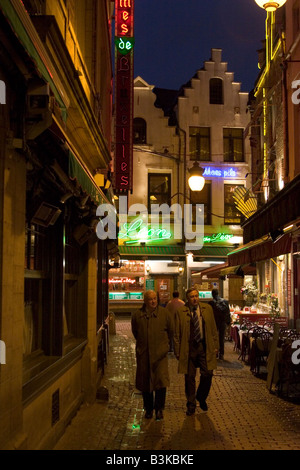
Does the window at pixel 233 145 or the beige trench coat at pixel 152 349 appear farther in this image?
the window at pixel 233 145

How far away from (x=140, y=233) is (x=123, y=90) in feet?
36.6

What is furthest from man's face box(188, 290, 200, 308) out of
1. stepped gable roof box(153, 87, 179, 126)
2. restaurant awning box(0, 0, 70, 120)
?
stepped gable roof box(153, 87, 179, 126)

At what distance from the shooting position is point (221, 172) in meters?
28.9

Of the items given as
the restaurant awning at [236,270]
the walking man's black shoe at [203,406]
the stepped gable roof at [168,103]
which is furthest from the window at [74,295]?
the stepped gable roof at [168,103]

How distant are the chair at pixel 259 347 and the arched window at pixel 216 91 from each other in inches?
830

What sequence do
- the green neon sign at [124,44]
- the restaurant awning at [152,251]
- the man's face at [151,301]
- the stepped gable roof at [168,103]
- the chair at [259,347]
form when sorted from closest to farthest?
the man's face at [151,301], the chair at [259,347], the green neon sign at [124,44], the restaurant awning at [152,251], the stepped gable roof at [168,103]

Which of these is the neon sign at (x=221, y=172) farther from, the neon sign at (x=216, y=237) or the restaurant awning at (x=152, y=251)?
the restaurant awning at (x=152, y=251)

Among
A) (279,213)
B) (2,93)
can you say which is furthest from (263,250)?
(2,93)

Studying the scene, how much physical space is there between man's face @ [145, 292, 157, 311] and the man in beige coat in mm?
454

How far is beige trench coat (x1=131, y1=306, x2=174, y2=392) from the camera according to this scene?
727 cm

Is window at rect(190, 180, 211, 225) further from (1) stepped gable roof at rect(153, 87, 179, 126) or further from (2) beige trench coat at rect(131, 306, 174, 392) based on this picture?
(2) beige trench coat at rect(131, 306, 174, 392)

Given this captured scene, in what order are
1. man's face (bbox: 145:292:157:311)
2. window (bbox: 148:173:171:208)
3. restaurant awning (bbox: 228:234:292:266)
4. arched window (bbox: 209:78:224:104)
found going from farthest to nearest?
arched window (bbox: 209:78:224:104)
window (bbox: 148:173:171:208)
restaurant awning (bbox: 228:234:292:266)
man's face (bbox: 145:292:157:311)

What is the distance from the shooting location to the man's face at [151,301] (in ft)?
24.5

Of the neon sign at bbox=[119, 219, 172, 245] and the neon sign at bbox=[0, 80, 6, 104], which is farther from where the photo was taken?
the neon sign at bbox=[119, 219, 172, 245]
